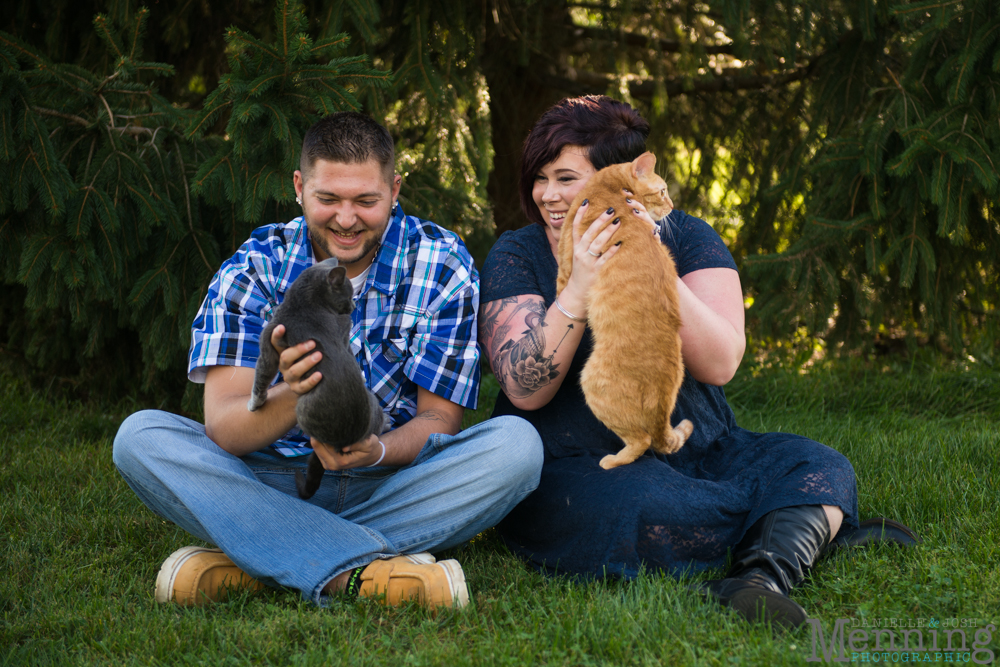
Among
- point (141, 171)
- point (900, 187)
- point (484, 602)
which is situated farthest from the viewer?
point (900, 187)

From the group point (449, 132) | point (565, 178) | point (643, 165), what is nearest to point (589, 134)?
point (565, 178)

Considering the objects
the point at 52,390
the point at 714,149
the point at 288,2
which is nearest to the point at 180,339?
the point at 52,390

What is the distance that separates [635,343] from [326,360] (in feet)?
3.19

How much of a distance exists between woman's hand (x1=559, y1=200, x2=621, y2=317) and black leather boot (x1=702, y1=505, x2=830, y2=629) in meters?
0.94

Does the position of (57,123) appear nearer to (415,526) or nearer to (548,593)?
(415,526)

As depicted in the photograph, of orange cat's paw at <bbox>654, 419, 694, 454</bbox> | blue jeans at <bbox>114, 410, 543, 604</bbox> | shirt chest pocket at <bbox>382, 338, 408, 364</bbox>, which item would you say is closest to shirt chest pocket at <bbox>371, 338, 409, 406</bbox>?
shirt chest pocket at <bbox>382, 338, 408, 364</bbox>

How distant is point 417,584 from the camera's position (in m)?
2.22

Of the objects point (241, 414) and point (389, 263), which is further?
point (389, 263)

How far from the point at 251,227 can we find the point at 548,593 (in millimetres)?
2659

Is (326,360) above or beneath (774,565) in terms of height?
above

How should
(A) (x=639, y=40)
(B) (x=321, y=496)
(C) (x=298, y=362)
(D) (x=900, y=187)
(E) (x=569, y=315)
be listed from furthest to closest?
(A) (x=639, y=40) → (D) (x=900, y=187) → (B) (x=321, y=496) → (E) (x=569, y=315) → (C) (x=298, y=362)

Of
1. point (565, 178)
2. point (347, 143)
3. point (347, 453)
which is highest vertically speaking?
point (347, 143)

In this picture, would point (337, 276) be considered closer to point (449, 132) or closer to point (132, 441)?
point (132, 441)

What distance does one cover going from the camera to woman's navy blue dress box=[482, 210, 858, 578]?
2.38 meters
